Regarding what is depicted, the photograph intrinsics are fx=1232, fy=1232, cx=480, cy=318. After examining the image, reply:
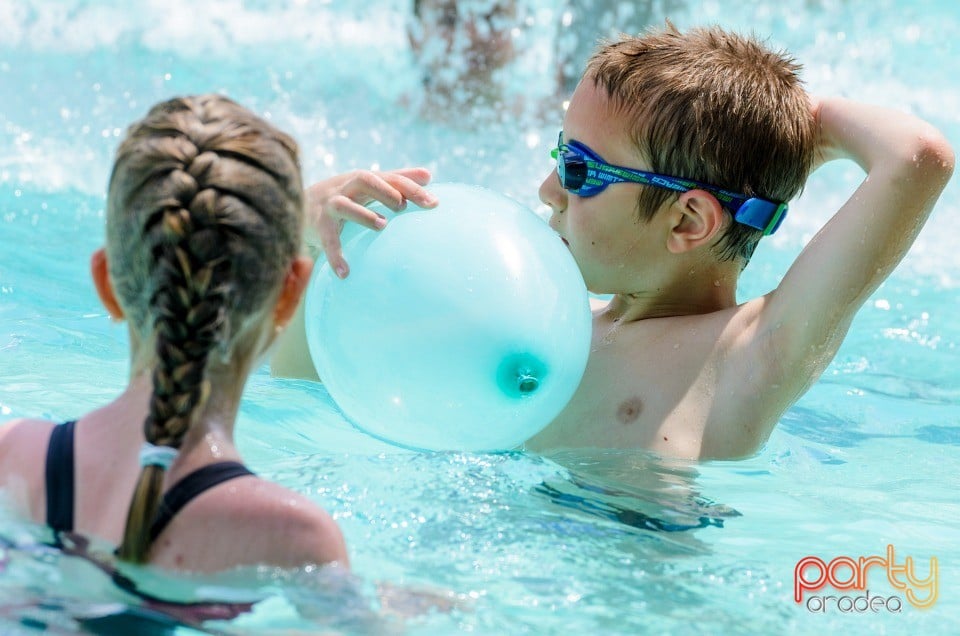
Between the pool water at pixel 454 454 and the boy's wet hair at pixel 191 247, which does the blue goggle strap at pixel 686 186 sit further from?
the boy's wet hair at pixel 191 247

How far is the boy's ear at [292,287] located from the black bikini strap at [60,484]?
49 centimetres

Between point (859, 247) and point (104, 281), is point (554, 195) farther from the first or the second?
point (104, 281)

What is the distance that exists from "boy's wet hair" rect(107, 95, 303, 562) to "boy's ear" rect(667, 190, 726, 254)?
183 centimetres

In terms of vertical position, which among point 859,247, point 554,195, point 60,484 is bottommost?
point 60,484

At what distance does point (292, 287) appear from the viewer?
2.45 m

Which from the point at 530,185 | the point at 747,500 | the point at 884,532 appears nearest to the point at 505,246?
the point at 747,500

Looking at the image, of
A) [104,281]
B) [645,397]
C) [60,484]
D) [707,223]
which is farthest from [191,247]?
[707,223]

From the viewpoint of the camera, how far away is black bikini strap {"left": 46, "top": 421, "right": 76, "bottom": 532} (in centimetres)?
244

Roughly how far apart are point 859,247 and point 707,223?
51 centimetres

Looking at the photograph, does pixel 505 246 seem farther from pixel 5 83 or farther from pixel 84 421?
pixel 5 83

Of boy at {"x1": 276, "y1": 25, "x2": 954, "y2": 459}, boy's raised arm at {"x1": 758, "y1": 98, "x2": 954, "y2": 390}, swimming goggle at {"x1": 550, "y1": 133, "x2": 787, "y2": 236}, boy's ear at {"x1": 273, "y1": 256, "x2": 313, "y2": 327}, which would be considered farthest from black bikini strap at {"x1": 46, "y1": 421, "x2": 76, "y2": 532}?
boy's raised arm at {"x1": 758, "y1": 98, "x2": 954, "y2": 390}

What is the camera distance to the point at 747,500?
12.3 ft

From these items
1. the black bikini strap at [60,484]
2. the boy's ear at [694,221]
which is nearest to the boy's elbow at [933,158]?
the boy's ear at [694,221]

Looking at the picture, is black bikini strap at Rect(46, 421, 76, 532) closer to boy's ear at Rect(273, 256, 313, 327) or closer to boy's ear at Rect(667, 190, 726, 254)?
boy's ear at Rect(273, 256, 313, 327)
